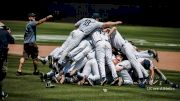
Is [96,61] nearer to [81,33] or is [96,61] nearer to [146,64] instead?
[81,33]

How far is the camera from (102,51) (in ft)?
43.9

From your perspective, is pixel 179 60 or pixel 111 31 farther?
pixel 179 60

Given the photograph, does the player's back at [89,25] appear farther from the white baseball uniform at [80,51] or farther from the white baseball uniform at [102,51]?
the white baseball uniform at [80,51]

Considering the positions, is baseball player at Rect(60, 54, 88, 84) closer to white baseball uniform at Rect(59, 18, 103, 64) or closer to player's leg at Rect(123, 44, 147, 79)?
white baseball uniform at Rect(59, 18, 103, 64)

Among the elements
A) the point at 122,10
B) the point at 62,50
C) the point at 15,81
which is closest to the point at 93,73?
the point at 62,50


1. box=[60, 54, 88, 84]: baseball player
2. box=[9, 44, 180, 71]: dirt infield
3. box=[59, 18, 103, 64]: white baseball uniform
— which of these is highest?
box=[59, 18, 103, 64]: white baseball uniform

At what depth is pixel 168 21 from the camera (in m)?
50.4

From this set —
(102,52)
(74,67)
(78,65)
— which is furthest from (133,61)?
(74,67)

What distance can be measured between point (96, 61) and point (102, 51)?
35 centimetres

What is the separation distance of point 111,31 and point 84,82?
5.72 feet

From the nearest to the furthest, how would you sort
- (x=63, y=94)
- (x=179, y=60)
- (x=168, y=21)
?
(x=63, y=94) < (x=179, y=60) < (x=168, y=21)

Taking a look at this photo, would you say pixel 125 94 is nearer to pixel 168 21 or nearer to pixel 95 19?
pixel 95 19

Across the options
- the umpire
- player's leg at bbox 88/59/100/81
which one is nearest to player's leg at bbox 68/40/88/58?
player's leg at bbox 88/59/100/81

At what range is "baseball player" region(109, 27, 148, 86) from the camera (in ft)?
44.1
